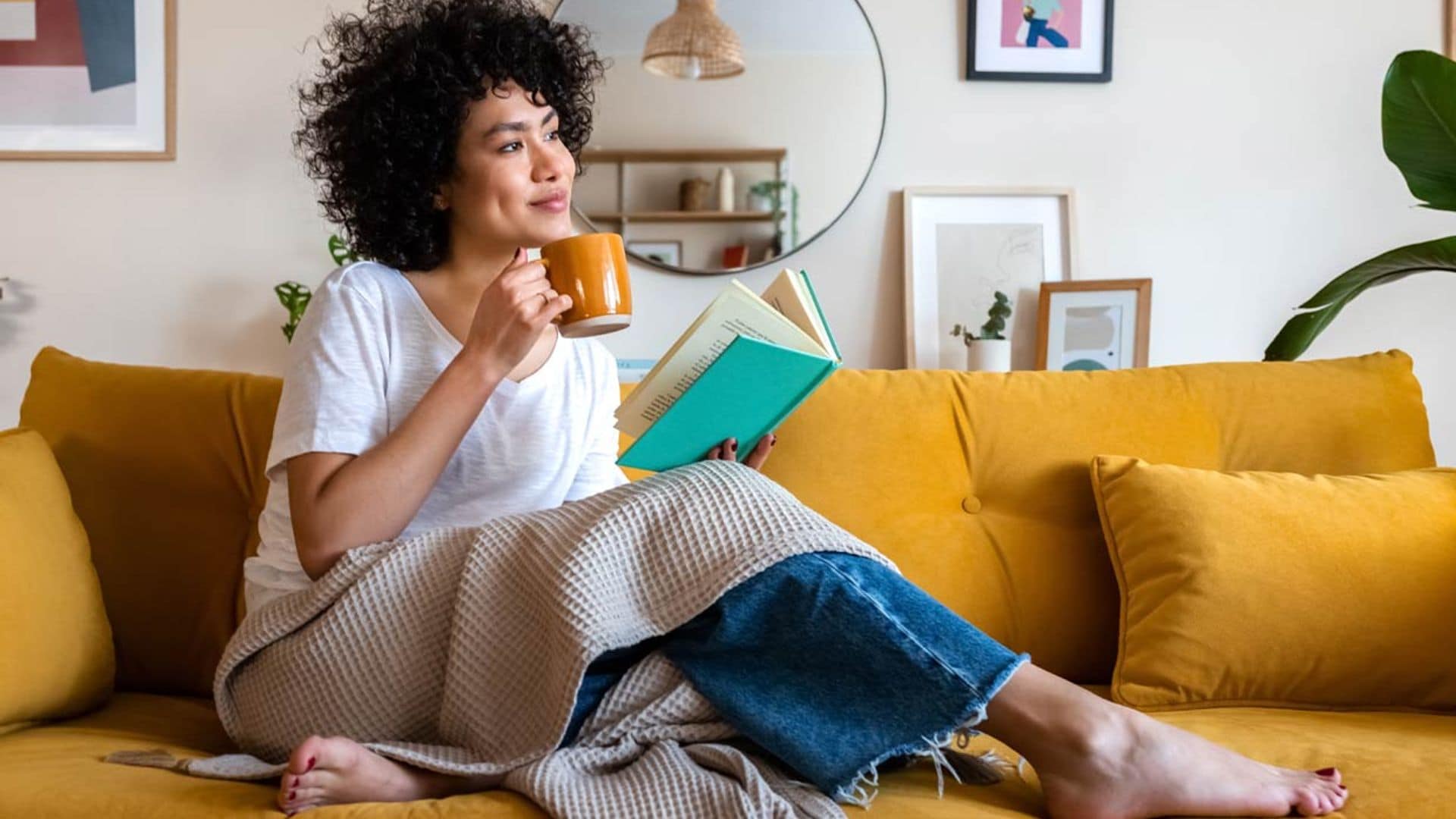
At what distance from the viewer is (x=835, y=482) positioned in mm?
1768

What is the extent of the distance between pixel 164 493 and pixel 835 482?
3.03ft

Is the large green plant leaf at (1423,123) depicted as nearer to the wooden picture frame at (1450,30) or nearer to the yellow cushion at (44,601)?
the wooden picture frame at (1450,30)

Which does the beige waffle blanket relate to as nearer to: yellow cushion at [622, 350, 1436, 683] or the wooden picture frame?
yellow cushion at [622, 350, 1436, 683]

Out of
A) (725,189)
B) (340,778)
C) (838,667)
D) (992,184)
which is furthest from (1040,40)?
(340,778)

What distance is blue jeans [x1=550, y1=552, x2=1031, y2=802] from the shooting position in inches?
44.0

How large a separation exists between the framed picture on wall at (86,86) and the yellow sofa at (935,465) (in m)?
0.76

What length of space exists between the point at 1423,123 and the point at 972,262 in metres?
0.78

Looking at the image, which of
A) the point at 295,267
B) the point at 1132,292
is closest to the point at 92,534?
the point at 295,267

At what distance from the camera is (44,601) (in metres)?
1.44

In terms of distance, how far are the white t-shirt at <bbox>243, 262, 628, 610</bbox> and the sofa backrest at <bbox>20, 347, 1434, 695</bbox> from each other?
0.92 feet

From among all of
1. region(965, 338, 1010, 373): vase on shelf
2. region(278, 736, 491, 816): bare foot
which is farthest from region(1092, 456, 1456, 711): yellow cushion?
region(278, 736, 491, 816): bare foot

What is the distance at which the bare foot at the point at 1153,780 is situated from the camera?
114 centimetres

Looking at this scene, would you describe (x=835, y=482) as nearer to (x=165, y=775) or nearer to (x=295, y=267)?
(x=165, y=775)

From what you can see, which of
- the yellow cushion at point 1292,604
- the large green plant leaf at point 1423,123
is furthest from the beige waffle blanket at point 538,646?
the large green plant leaf at point 1423,123
